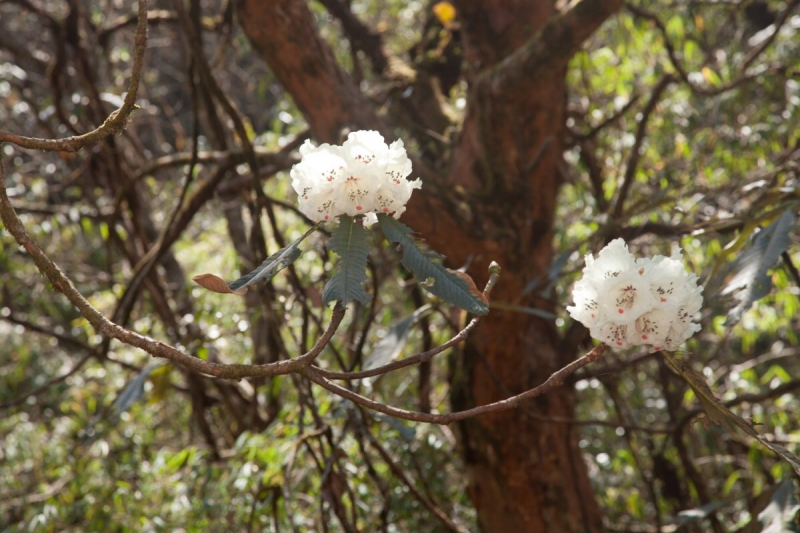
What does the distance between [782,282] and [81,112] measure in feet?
8.28

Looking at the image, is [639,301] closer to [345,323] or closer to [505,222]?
[505,222]

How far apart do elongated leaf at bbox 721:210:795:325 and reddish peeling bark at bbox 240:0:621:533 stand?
52 centimetres

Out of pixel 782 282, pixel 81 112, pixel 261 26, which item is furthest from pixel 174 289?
pixel 782 282

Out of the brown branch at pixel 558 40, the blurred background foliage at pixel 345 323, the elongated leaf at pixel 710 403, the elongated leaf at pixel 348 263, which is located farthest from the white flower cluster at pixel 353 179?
the brown branch at pixel 558 40

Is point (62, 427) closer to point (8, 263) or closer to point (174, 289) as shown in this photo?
point (8, 263)

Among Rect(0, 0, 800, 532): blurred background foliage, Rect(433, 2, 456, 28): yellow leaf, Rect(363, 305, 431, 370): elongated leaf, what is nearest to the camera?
Rect(363, 305, 431, 370): elongated leaf

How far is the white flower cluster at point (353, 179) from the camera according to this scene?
854 millimetres

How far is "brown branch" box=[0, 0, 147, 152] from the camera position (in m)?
0.78

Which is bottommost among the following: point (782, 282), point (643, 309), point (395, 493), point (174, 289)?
point (643, 309)

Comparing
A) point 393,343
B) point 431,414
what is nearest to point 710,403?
point 431,414

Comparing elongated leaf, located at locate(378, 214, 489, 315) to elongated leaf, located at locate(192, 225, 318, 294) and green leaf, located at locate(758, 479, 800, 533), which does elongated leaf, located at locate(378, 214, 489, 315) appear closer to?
elongated leaf, located at locate(192, 225, 318, 294)

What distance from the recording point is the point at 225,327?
231 centimetres

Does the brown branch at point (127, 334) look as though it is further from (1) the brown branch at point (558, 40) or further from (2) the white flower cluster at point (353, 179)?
(1) the brown branch at point (558, 40)

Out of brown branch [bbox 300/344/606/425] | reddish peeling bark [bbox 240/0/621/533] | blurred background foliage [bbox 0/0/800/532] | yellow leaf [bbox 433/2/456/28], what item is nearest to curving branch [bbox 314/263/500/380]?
brown branch [bbox 300/344/606/425]
